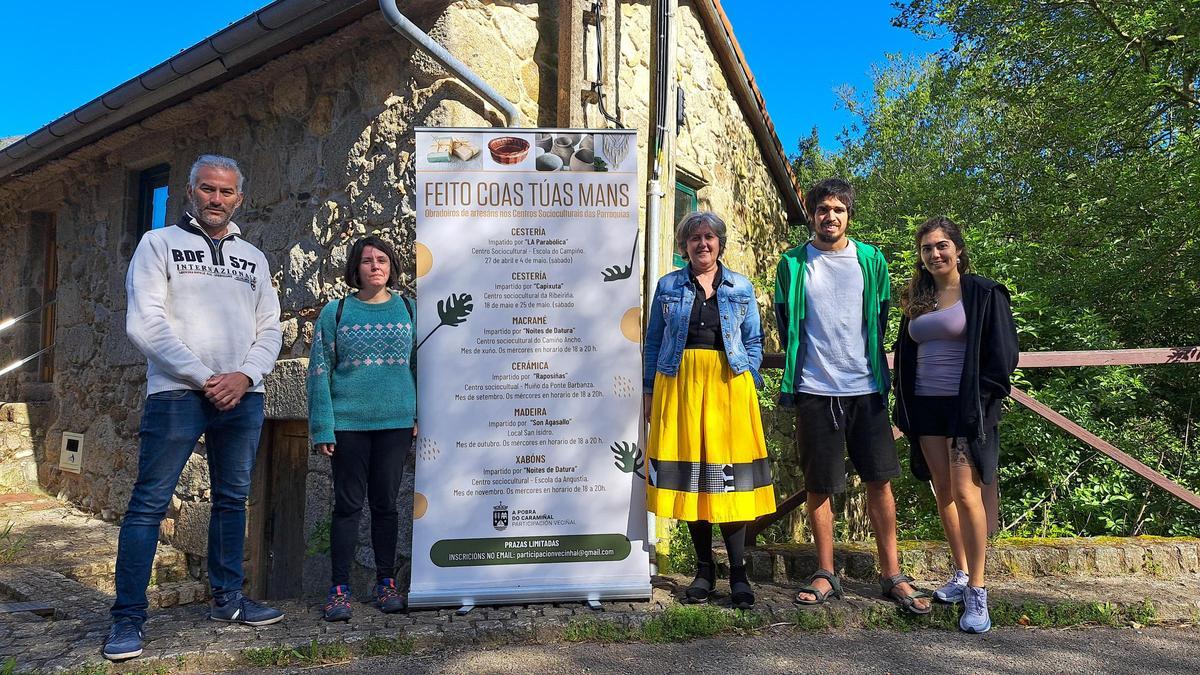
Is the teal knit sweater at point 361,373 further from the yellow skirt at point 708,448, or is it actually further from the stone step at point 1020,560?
the stone step at point 1020,560

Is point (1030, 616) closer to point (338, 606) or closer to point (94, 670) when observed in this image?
point (338, 606)

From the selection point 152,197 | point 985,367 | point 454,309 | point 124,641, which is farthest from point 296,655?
point 152,197

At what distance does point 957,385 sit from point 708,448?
1.04 m

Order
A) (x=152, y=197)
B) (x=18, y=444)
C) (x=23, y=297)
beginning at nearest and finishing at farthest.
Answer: (x=152, y=197), (x=18, y=444), (x=23, y=297)

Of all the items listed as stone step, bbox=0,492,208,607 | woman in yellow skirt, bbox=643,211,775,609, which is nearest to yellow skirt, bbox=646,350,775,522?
woman in yellow skirt, bbox=643,211,775,609

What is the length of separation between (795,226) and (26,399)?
7913mm

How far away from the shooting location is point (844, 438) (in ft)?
10.5

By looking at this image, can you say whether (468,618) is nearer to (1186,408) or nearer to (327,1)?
(327,1)

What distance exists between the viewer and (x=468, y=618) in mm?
3064

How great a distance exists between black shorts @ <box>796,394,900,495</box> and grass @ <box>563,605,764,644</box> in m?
0.66

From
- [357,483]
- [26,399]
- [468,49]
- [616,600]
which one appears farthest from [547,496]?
[26,399]

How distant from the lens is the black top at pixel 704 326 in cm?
317

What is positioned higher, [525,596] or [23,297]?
[23,297]

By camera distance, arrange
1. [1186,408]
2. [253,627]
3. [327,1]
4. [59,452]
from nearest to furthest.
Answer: [253,627] → [327,1] → [1186,408] → [59,452]
